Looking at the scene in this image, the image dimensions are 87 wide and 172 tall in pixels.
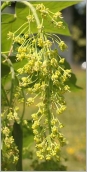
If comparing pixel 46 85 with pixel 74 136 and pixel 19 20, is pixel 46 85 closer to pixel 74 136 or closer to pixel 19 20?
pixel 19 20

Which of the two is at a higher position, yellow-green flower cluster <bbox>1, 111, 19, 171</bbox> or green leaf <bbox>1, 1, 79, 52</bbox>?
green leaf <bbox>1, 1, 79, 52</bbox>

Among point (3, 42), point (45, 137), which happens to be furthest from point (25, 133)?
point (45, 137)

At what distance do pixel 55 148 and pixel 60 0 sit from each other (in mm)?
420

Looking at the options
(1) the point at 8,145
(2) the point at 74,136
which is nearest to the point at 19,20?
(1) the point at 8,145

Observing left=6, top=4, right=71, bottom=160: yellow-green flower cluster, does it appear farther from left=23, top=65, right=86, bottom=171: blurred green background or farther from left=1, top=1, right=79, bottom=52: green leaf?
left=23, top=65, right=86, bottom=171: blurred green background

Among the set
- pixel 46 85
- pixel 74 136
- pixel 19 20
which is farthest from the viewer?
pixel 74 136

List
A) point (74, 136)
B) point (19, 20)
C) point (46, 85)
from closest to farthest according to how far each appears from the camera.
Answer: point (46, 85) < point (19, 20) < point (74, 136)

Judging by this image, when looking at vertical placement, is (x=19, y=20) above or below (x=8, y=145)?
above

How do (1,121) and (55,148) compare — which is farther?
(1,121)

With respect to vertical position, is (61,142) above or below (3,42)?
below

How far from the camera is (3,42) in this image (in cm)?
120

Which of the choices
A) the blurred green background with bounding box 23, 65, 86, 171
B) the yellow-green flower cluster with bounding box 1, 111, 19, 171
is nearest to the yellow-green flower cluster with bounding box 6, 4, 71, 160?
the yellow-green flower cluster with bounding box 1, 111, 19, 171

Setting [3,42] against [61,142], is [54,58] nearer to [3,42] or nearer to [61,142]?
[61,142]

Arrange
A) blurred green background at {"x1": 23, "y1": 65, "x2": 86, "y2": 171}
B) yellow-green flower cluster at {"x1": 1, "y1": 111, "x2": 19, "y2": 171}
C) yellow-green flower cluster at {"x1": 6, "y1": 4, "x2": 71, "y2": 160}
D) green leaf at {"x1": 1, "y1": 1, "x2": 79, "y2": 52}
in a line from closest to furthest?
1. yellow-green flower cluster at {"x1": 6, "y1": 4, "x2": 71, "y2": 160}
2. yellow-green flower cluster at {"x1": 1, "y1": 111, "x2": 19, "y2": 171}
3. green leaf at {"x1": 1, "y1": 1, "x2": 79, "y2": 52}
4. blurred green background at {"x1": 23, "y1": 65, "x2": 86, "y2": 171}
